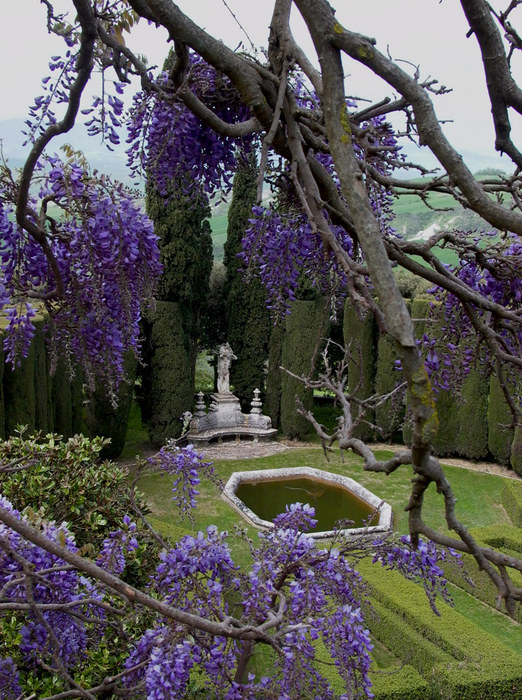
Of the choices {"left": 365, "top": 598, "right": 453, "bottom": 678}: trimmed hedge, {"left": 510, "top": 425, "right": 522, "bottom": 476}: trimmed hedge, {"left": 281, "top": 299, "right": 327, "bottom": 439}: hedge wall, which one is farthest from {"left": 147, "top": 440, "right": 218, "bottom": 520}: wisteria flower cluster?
{"left": 281, "top": 299, "right": 327, "bottom": 439}: hedge wall

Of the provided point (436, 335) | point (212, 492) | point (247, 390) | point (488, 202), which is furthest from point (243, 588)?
point (247, 390)

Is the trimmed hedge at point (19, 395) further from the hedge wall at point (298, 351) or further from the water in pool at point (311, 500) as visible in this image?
the hedge wall at point (298, 351)

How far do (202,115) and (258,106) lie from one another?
0.22m

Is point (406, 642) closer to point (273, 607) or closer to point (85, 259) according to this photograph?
point (273, 607)

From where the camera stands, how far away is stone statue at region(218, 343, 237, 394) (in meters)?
13.1

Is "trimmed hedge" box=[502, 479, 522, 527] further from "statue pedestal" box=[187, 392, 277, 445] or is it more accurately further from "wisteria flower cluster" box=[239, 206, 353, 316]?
"wisteria flower cluster" box=[239, 206, 353, 316]

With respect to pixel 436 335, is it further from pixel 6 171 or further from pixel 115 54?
pixel 6 171

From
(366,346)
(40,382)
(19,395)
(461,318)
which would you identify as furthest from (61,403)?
(461,318)

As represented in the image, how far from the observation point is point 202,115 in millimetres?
2014

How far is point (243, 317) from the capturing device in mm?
13391

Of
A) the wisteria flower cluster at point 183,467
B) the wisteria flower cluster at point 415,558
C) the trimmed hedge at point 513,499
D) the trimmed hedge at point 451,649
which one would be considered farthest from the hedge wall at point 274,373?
the wisteria flower cluster at point 415,558

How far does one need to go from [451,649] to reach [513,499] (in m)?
4.08

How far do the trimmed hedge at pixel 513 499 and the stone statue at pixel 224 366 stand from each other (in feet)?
18.1

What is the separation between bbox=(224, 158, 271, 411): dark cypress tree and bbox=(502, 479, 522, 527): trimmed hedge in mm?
5397
